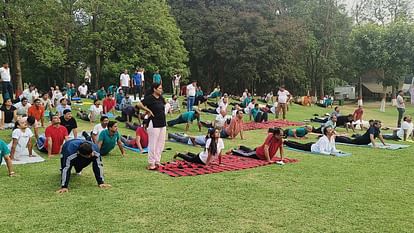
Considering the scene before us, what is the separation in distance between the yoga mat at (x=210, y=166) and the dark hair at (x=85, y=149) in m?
2.01

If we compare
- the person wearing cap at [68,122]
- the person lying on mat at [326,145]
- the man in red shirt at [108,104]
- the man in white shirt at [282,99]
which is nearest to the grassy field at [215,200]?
the person wearing cap at [68,122]

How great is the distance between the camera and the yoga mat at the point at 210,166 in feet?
30.0

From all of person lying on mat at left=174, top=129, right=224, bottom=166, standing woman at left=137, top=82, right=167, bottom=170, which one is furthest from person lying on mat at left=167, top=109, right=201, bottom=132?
standing woman at left=137, top=82, right=167, bottom=170

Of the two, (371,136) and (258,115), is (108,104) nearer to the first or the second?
(258,115)

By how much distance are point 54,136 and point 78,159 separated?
3.65 m

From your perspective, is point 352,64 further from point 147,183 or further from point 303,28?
point 147,183

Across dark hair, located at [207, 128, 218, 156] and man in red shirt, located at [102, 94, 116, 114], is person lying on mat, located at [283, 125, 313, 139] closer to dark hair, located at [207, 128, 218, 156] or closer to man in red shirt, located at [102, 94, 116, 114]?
dark hair, located at [207, 128, 218, 156]

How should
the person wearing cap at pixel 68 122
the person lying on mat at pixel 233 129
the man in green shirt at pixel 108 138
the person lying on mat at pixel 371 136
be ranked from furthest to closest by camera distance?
1. the person lying on mat at pixel 233 129
2. the person lying on mat at pixel 371 136
3. the person wearing cap at pixel 68 122
4. the man in green shirt at pixel 108 138

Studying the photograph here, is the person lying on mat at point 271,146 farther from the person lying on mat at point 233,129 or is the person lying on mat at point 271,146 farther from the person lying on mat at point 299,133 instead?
the person lying on mat at point 299,133

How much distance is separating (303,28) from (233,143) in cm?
3214

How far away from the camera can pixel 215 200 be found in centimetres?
705

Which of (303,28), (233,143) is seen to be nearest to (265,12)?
(303,28)

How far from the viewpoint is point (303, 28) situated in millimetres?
43812

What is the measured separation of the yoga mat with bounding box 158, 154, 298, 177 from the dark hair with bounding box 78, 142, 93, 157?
2.01m
